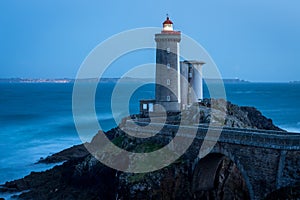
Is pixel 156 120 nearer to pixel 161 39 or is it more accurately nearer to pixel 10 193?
pixel 161 39

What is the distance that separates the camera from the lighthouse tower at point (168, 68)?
34250 millimetres

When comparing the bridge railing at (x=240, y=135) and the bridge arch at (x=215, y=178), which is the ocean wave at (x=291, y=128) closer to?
the bridge arch at (x=215, y=178)

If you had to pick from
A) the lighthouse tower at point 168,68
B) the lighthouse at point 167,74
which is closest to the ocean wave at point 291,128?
the lighthouse at point 167,74

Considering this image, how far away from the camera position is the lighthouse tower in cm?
3425

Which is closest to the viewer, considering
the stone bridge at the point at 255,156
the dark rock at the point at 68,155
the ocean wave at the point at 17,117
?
the stone bridge at the point at 255,156

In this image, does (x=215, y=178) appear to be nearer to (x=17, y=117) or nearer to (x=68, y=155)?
(x=68, y=155)

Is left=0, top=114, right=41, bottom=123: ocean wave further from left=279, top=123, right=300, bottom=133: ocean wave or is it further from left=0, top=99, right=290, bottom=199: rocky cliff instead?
left=0, top=99, right=290, bottom=199: rocky cliff

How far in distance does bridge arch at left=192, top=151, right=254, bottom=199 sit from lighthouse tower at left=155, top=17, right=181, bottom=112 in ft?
29.8

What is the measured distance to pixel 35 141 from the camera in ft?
196

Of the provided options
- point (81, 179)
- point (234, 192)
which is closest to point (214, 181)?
point (234, 192)

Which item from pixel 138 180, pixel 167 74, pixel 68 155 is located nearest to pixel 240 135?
pixel 138 180

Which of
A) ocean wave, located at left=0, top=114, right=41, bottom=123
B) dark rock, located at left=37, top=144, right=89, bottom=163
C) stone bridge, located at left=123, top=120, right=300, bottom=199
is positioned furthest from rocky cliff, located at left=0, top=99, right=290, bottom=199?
ocean wave, located at left=0, top=114, right=41, bottom=123

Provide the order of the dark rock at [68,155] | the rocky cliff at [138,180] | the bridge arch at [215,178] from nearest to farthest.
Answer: the rocky cliff at [138,180], the bridge arch at [215,178], the dark rock at [68,155]

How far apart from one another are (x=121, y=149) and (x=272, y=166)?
12100 millimetres
